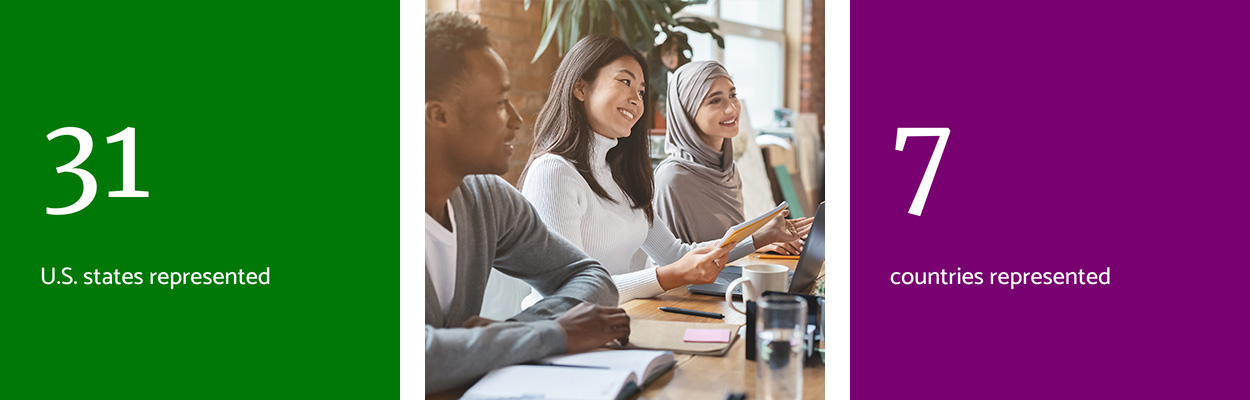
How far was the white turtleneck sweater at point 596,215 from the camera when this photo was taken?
1.92 meters

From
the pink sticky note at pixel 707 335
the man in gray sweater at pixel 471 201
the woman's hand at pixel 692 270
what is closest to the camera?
the man in gray sweater at pixel 471 201

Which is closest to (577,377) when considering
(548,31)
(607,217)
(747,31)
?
(607,217)

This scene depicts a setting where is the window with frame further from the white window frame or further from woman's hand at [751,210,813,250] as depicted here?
woman's hand at [751,210,813,250]

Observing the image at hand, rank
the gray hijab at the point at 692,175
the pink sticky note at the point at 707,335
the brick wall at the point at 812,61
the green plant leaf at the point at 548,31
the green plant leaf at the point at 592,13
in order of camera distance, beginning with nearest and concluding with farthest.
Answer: the pink sticky note at the point at 707,335
the green plant leaf at the point at 548,31
the green plant leaf at the point at 592,13
the gray hijab at the point at 692,175
the brick wall at the point at 812,61

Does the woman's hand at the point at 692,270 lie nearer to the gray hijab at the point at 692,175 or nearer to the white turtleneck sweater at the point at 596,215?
the white turtleneck sweater at the point at 596,215

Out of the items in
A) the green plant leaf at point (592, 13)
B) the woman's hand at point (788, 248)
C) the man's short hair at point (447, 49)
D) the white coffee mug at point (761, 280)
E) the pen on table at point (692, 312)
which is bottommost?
the pen on table at point (692, 312)

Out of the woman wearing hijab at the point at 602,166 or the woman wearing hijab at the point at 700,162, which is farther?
the woman wearing hijab at the point at 700,162
